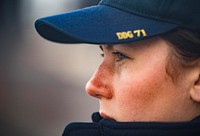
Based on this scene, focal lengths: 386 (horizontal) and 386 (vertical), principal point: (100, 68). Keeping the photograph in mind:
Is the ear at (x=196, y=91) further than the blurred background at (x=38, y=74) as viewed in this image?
No

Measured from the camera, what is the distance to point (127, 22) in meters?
0.91

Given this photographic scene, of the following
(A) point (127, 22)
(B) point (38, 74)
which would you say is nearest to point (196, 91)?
(A) point (127, 22)

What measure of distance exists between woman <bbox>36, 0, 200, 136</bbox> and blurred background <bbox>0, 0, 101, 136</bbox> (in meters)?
Result: 1.69

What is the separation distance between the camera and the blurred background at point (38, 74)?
2822 mm

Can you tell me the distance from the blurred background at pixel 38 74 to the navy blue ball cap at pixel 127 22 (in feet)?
5.63

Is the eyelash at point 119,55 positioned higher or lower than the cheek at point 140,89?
higher

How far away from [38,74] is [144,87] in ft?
7.59

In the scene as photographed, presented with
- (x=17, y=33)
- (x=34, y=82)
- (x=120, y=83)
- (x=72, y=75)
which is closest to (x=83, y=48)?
→ (x=72, y=75)

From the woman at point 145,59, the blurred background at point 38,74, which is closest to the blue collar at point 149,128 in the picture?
the woman at point 145,59

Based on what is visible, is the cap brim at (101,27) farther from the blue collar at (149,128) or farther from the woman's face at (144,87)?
the blue collar at (149,128)

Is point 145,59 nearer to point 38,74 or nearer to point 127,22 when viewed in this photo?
point 127,22

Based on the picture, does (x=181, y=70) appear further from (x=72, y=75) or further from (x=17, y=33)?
(x=17, y=33)

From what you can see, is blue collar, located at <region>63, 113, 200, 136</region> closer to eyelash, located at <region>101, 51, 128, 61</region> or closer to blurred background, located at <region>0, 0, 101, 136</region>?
eyelash, located at <region>101, 51, 128, 61</region>

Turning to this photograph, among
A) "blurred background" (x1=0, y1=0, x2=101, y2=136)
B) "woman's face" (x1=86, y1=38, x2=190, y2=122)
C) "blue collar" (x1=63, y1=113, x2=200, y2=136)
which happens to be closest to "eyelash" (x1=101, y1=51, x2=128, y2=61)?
"woman's face" (x1=86, y1=38, x2=190, y2=122)
